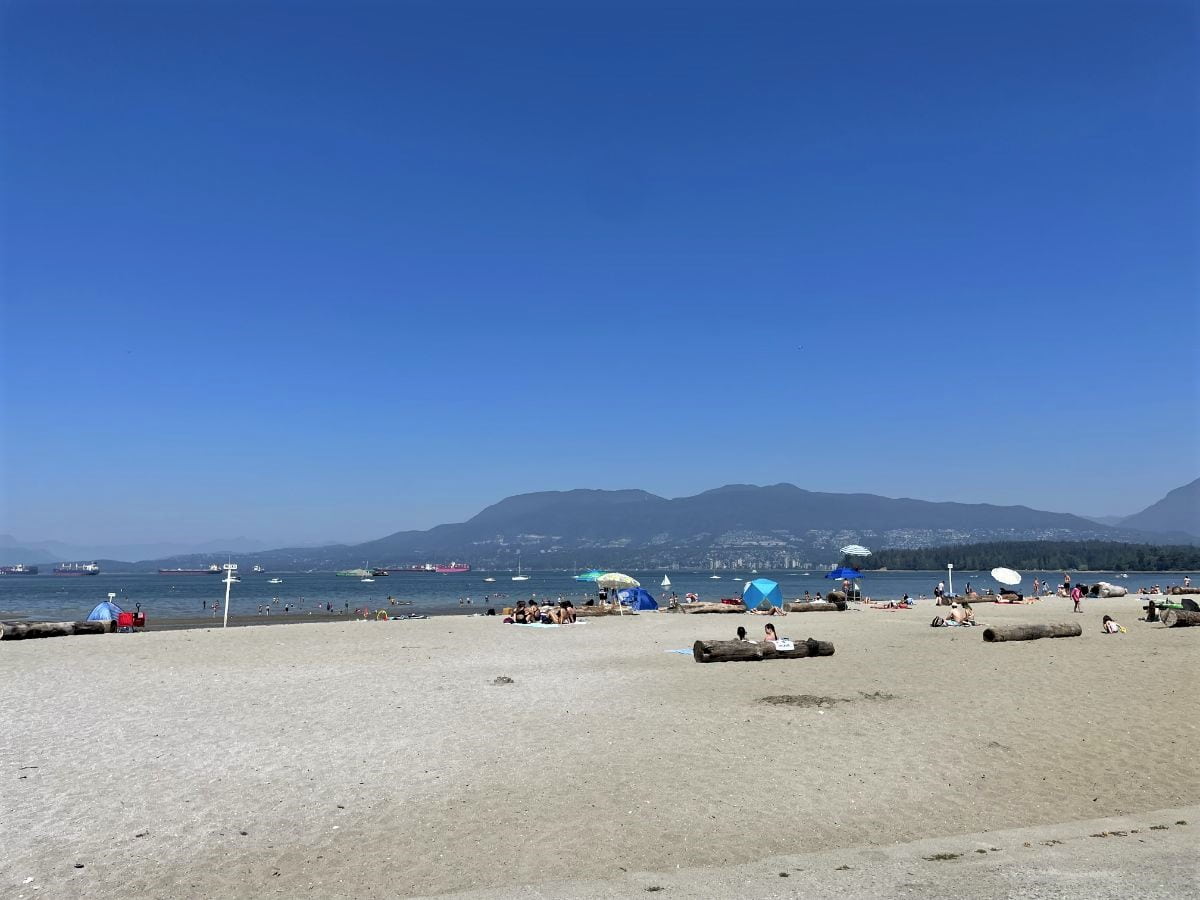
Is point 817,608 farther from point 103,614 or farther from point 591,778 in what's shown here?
point 591,778

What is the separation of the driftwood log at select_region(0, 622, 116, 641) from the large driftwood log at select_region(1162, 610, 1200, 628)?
36217mm

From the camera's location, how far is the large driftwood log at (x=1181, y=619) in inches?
1080

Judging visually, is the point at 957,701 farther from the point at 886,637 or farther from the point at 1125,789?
the point at 886,637

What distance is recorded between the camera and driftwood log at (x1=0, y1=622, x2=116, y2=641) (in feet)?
82.4

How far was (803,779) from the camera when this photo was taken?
880 centimetres

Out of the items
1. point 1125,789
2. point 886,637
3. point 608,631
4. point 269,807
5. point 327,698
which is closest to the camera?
point 269,807

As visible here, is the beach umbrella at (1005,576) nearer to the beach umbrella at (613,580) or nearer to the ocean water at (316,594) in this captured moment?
the beach umbrella at (613,580)

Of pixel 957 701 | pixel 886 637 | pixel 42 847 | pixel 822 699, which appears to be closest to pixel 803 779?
pixel 822 699

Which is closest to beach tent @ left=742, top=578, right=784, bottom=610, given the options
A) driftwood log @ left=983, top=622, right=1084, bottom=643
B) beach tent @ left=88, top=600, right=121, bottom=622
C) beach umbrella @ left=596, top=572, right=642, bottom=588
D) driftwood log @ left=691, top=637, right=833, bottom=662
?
beach umbrella @ left=596, top=572, right=642, bottom=588

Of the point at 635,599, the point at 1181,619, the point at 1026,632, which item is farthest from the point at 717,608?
the point at 1181,619

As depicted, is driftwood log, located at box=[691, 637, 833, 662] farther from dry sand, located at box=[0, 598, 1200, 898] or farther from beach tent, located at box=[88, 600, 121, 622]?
beach tent, located at box=[88, 600, 121, 622]

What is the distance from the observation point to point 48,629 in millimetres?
26047

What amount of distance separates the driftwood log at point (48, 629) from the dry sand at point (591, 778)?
9032 mm

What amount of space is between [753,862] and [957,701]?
8103mm
